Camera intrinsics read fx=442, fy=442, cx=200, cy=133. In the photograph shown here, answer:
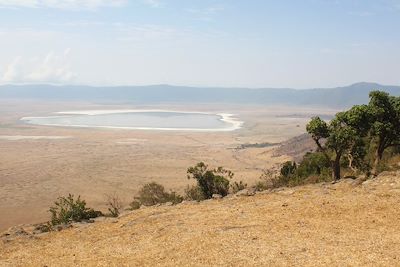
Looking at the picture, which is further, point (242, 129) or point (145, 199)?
point (242, 129)

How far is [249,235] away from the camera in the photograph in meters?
17.5

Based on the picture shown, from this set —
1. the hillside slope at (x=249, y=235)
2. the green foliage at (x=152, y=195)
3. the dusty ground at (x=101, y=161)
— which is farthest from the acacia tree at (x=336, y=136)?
→ the dusty ground at (x=101, y=161)

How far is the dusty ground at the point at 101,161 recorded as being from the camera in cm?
6725

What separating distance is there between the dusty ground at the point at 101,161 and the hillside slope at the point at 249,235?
3492 centimetres

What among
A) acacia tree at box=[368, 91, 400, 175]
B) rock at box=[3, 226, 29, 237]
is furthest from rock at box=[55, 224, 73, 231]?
acacia tree at box=[368, 91, 400, 175]

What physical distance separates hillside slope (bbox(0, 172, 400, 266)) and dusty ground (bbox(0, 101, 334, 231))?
3492 cm

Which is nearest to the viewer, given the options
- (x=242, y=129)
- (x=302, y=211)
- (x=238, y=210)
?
(x=302, y=211)

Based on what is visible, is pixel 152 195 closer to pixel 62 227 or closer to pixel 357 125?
pixel 62 227

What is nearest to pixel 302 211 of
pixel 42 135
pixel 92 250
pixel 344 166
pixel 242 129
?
pixel 92 250

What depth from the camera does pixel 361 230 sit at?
16922mm

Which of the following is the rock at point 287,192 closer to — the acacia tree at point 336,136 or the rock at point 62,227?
the acacia tree at point 336,136

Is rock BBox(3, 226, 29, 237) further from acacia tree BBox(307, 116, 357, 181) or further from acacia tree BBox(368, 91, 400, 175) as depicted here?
acacia tree BBox(368, 91, 400, 175)

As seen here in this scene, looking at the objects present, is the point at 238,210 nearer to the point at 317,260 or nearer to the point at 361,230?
the point at 361,230

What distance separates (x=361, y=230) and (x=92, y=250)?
10.7 meters
